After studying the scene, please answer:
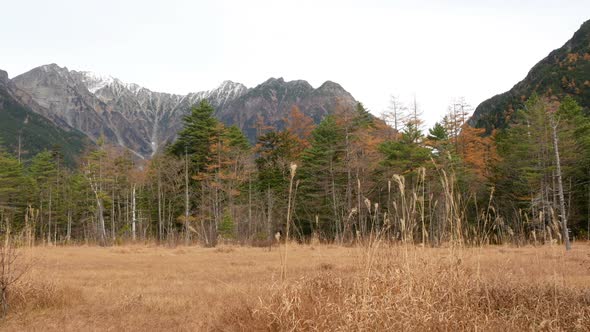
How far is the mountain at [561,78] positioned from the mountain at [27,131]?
270 ft

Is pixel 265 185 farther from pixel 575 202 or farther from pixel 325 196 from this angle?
A: pixel 575 202

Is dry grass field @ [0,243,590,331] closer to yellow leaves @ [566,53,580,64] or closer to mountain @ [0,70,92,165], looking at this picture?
yellow leaves @ [566,53,580,64]

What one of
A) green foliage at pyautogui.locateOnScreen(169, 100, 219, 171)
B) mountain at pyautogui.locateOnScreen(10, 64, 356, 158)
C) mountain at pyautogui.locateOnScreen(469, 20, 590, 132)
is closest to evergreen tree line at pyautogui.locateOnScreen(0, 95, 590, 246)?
green foliage at pyautogui.locateOnScreen(169, 100, 219, 171)

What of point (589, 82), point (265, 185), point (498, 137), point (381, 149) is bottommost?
point (265, 185)

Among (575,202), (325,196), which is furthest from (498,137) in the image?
(325,196)

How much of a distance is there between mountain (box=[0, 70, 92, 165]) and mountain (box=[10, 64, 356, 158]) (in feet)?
40.8

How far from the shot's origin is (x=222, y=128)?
2880 centimetres

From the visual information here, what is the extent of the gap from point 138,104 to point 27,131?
95799mm

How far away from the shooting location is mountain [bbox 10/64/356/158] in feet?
452

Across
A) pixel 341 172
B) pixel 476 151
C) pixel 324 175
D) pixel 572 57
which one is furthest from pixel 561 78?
pixel 324 175

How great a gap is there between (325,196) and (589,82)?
4251cm

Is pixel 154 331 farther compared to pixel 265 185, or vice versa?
pixel 265 185

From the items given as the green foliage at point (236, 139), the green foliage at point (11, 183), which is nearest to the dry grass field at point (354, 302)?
the green foliage at point (236, 139)

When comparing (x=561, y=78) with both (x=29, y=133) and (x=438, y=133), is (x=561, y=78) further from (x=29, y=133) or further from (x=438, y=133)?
(x=29, y=133)
